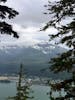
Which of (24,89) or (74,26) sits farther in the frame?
(24,89)

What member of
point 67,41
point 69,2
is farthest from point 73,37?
point 69,2

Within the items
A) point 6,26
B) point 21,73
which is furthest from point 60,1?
point 21,73

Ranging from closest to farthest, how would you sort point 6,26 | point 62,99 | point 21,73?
point 62,99
point 6,26
point 21,73

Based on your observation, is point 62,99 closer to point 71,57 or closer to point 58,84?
point 58,84

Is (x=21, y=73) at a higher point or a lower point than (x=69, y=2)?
lower

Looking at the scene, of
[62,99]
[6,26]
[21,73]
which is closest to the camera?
[62,99]

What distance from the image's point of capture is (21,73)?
35562 mm

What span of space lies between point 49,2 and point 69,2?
72 cm

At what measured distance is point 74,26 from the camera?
38.5 feet

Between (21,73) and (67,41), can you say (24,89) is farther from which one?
(67,41)

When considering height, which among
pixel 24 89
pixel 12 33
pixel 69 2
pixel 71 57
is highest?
pixel 69 2

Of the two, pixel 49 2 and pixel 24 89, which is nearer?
pixel 49 2

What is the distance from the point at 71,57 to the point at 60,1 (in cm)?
179

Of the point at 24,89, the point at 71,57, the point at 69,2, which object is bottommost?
the point at 24,89
